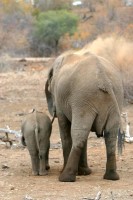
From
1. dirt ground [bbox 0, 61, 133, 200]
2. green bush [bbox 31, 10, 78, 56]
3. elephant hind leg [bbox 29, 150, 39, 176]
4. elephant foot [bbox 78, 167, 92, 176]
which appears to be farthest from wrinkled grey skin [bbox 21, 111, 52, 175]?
green bush [bbox 31, 10, 78, 56]

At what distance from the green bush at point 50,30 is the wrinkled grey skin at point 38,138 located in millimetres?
32302

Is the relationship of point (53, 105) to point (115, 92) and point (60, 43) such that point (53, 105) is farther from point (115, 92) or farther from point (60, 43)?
point (60, 43)

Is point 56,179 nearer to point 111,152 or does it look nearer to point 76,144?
point 76,144

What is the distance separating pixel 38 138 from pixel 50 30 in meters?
36.3

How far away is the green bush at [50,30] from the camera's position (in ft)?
141

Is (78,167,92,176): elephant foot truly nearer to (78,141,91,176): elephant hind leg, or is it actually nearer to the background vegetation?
(78,141,91,176): elephant hind leg

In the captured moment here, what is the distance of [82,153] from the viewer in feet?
32.1

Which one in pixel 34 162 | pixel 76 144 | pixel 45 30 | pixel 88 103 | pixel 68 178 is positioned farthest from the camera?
pixel 45 30

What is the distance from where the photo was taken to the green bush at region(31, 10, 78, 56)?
4303 cm

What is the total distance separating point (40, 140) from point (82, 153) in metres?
0.78

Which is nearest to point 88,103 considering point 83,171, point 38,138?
point 38,138

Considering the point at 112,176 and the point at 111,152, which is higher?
the point at 111,152

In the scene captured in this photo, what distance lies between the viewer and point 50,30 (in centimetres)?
4528

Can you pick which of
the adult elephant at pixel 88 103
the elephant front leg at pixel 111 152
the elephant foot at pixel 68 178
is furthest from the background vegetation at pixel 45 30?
the elephant foot at pixel 68 178
